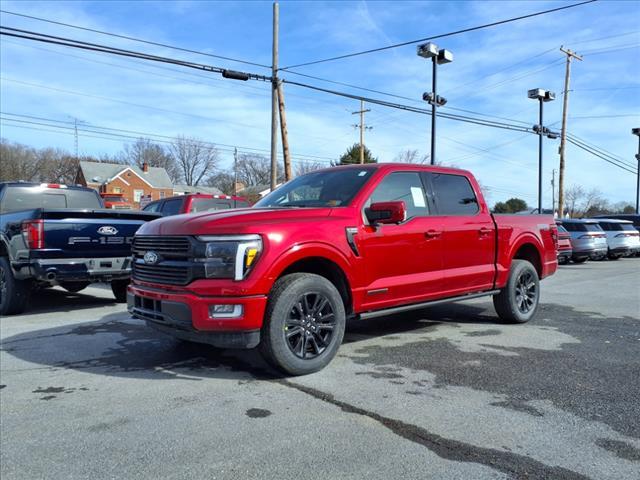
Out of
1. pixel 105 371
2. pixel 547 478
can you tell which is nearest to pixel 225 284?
pixel 105 371

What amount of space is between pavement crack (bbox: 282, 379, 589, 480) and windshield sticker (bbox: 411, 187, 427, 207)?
2784 millimetres

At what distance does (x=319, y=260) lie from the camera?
486cm

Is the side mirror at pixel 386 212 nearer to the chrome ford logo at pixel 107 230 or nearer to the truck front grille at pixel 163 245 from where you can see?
the truck front grille at pixel 163 245

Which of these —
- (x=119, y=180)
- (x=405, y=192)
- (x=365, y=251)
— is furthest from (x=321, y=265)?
(x=119, y=180)

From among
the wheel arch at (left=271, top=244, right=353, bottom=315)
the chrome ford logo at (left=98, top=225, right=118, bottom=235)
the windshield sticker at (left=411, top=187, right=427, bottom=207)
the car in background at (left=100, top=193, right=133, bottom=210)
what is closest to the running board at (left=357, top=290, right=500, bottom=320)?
the wheel arch at (left=271, top=244, right=353, bottom=315)

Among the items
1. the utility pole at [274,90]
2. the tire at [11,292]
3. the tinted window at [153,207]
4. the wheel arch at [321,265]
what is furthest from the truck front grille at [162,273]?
the utility pole at [274,90]

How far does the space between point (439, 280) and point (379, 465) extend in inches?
124

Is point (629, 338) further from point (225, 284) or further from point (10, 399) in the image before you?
point (10, 399)

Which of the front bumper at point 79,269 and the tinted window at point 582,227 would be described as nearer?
the front bumper at point 79,269

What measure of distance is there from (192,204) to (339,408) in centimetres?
779

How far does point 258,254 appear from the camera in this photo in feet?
14.0

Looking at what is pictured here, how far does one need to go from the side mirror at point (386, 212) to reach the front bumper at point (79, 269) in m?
4.63

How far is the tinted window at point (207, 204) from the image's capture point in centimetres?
1085

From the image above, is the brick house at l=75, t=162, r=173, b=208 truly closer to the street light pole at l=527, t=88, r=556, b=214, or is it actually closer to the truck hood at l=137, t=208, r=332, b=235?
the street light pole at l=527, t=88, r=556, b=214
